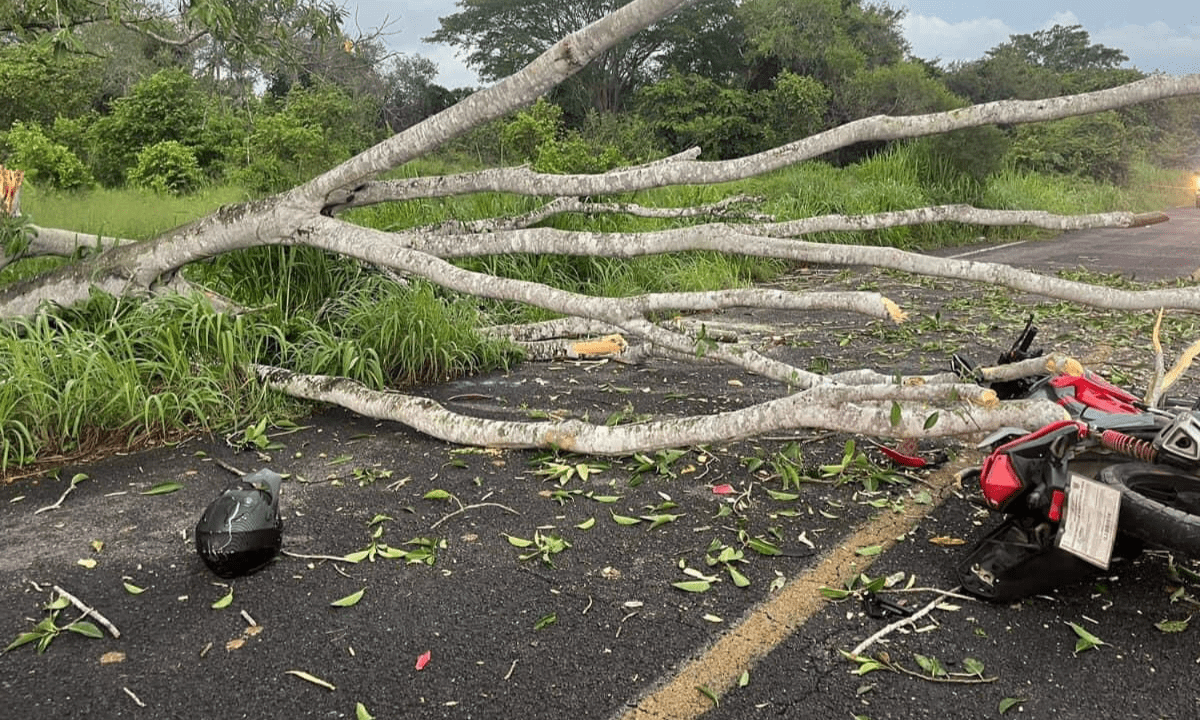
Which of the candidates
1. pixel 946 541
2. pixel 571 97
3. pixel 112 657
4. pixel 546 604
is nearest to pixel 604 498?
pixel 546 604

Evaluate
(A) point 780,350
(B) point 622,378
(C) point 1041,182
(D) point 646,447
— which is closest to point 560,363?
(B) point 622,378

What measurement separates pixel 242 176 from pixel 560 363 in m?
7.93

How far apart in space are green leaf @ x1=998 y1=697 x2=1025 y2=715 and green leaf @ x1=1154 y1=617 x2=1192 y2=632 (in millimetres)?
619

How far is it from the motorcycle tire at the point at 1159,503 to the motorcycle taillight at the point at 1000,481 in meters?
0.22

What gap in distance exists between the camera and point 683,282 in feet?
26.8

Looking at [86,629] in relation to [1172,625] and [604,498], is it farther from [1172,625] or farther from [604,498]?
[1172,625]

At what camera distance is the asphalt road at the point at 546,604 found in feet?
7.38

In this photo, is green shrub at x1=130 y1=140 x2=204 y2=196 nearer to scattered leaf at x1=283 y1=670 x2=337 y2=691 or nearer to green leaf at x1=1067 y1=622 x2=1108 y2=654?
scattered leaf at x1=283 y1=670 x2=337 y2=691

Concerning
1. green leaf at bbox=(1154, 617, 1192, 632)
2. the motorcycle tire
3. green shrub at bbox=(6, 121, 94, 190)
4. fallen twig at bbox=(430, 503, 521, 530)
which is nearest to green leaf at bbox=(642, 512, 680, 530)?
fallen twig at bbox=(430, 503, 521, 530)

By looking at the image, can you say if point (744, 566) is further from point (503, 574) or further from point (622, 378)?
point (622, 378)

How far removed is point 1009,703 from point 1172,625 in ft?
2.30

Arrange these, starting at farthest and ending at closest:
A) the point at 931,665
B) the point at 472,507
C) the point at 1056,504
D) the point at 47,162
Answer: the point at 47,162
the point at 472,507
the point at 1056,504
the point at 931,665

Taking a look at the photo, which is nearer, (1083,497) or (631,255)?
(1083,497)

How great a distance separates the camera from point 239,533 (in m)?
2.90
